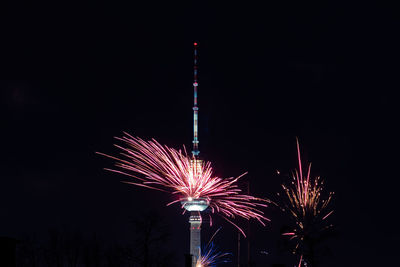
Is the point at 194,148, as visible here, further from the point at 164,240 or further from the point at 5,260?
the point at 5,260

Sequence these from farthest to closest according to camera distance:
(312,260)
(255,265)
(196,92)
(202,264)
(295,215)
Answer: (196,92) → (202,264) → (255,265) → (295,215) → (312,260)

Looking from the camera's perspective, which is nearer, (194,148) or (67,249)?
(67,249)

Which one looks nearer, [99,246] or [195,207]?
[99,246]

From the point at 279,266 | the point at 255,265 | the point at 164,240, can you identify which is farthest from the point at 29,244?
the point at 279,266

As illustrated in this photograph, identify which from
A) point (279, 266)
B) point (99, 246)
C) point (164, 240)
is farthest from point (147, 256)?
point (279, 266)

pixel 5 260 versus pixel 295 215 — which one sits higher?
pixel 295 215

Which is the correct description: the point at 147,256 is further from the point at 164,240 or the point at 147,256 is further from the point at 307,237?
the point at 307,237

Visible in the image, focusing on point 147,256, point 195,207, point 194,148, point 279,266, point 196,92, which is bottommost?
point 279,266

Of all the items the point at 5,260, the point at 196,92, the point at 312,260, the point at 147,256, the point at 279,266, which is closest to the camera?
the point at 279,266

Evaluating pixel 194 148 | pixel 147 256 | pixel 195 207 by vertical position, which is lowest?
pixel 147 256
